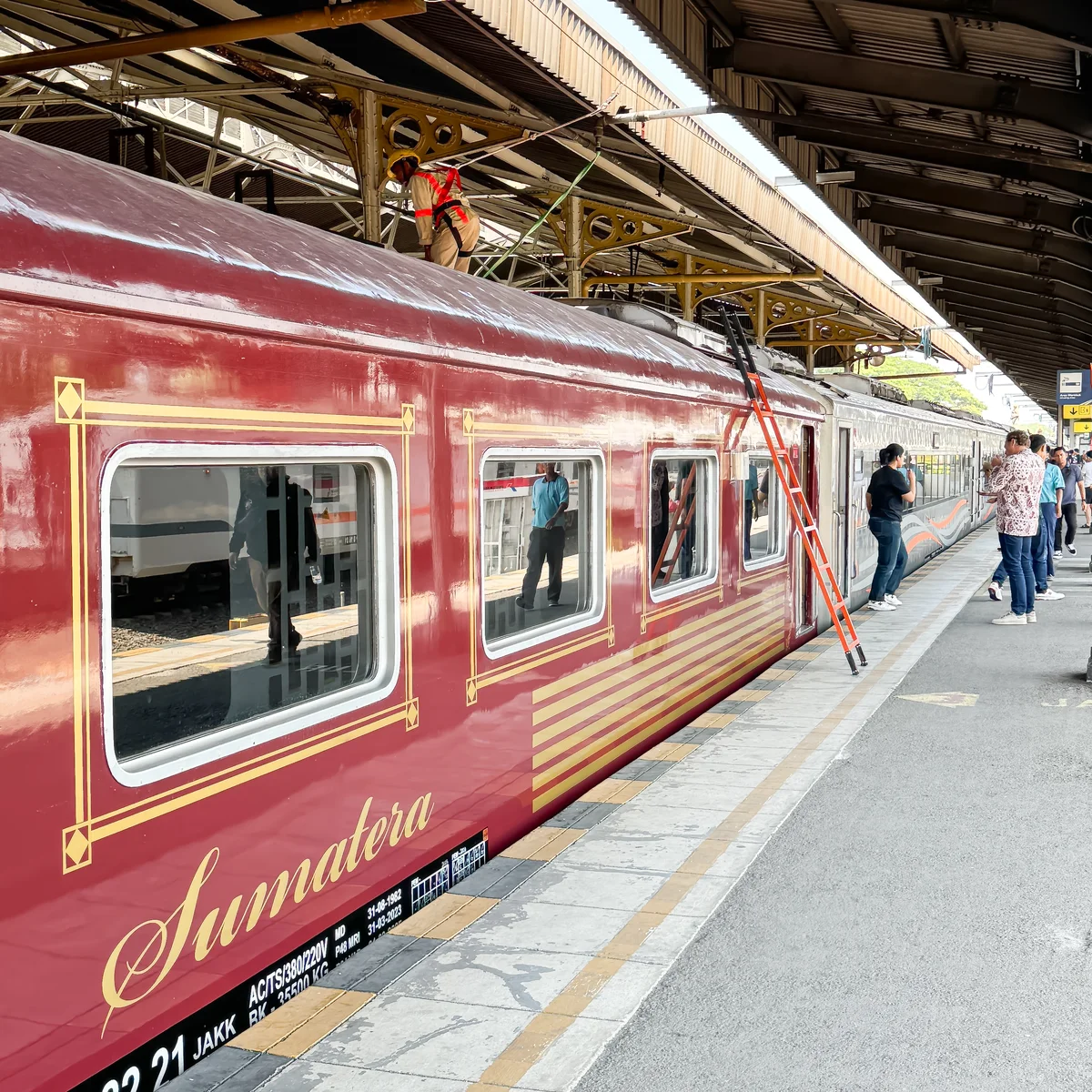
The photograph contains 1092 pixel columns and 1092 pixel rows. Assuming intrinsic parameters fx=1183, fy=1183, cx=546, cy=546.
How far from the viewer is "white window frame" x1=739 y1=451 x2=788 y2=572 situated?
25.7ft

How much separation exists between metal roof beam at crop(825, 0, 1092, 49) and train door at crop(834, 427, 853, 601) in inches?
199

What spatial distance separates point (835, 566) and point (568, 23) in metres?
6.82

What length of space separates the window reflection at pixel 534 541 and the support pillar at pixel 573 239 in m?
4.65

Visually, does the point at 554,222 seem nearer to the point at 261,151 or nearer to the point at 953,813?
the point at 261,151

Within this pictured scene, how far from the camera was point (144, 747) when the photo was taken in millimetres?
2832

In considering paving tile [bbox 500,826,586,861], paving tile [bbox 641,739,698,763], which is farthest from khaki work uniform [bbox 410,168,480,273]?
paving tile [bbox 500,826,586,861]

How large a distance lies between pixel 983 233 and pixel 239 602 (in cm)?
1058

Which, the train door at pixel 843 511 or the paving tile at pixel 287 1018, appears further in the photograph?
the train door at pixel 843 511

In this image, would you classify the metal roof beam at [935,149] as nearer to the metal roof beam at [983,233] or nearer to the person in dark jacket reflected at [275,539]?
the metal roof beam at [983,233]

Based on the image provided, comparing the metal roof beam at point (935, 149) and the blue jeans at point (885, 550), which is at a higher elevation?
the metal roof beam at point (935, 149)

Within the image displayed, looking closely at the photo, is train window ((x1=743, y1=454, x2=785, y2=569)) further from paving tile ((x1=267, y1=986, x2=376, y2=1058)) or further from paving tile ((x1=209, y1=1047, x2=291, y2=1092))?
paving tile ((x1=209, y1=1047, x2=291, y2=1092))

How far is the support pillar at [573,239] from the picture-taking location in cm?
977

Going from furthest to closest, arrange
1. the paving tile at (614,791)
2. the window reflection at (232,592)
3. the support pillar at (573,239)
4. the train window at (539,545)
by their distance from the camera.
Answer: the support pillar at (573,239)
the paving tile at (614,791)
the train window at (539,545)
the window reflection at (232,592)

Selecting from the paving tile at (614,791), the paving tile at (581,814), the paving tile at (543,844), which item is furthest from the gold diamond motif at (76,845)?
the paving tile at (614,791)
